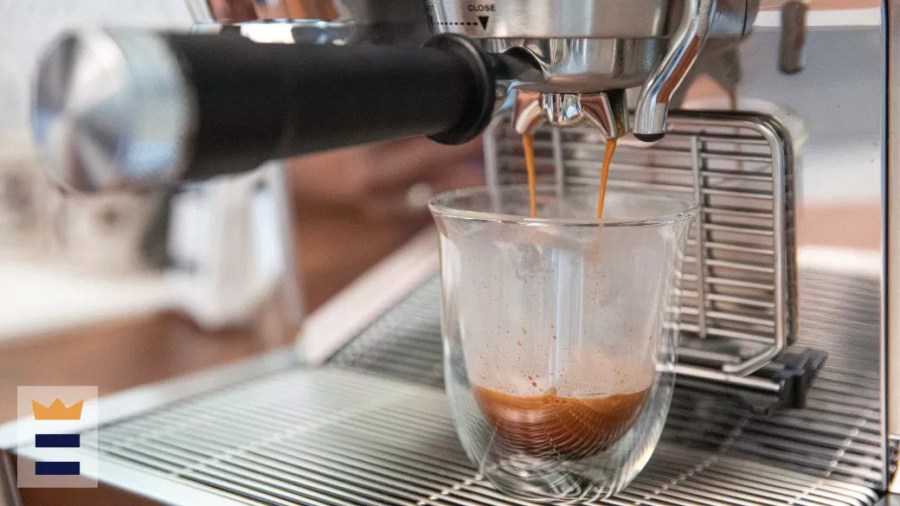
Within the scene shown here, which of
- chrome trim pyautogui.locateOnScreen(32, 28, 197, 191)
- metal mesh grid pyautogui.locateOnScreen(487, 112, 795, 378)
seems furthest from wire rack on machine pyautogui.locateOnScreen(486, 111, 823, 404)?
chrome trim pyautogui.locateOnScreen(32, 28, 197, 191)

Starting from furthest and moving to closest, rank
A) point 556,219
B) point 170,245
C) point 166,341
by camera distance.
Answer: point 170,245 → point 166,341 → point 556,219

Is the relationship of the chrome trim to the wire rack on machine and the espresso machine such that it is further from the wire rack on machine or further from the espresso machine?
the wire rack on machine

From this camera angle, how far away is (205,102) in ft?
0.77

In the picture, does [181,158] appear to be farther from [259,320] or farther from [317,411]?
[259,320]

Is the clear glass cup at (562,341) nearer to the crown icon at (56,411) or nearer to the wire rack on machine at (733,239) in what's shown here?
the wire rack on machine at (733,239)

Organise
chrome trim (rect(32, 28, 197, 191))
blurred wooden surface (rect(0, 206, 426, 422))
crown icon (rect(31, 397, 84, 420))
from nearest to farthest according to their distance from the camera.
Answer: chrome trim (rect(32, 28, 197, 191)), crown icon (rect(31, 397, 84, 420)), blurred wooden surface (rect(0, 206, 426, 422))

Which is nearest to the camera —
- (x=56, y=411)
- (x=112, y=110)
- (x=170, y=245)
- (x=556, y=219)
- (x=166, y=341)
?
(x=112, y=110)

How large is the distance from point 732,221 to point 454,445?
0.57 ft

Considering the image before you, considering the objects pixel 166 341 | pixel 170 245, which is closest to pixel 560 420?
pixel 166 341

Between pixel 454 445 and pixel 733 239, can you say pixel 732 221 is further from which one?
pixel 454 445

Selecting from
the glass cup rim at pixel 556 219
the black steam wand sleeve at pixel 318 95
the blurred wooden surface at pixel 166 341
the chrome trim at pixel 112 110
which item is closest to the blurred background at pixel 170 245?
the blurred wooden surface at pixel 166 341

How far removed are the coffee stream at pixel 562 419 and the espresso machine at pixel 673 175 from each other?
27 millimetres

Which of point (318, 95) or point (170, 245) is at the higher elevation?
point (318, 95)

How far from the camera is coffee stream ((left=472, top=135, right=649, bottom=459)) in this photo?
38cm
